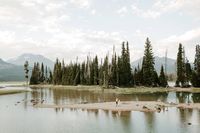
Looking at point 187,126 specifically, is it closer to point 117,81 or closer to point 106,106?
point 106,106

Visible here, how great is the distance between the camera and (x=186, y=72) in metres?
139

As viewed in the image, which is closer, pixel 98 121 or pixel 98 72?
pixel 98 121

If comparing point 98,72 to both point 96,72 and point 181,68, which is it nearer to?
point 96,72

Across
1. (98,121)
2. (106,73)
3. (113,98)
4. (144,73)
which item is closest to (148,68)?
(144,73)

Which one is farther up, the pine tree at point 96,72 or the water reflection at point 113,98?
the pine tree at point 96,72

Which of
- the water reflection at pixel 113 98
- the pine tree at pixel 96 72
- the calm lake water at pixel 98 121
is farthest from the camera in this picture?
the pine tree at pixel 96 72

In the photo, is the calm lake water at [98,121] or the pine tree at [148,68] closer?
the calm lake water at [98,121]

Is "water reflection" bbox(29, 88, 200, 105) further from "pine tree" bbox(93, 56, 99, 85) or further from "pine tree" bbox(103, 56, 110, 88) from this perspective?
"pine tree" bbox(93, 56, 99, 85)

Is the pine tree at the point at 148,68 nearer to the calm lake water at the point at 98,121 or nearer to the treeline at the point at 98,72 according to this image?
the treeline at the point at 98,72

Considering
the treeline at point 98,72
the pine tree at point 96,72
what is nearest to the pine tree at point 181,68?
the treeline at point 98,72

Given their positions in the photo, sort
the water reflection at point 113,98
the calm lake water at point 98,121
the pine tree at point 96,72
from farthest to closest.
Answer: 1. the pine tree at point 96,72
2. the water reflection at point 113,98
3. the calm lake water at point 98,121

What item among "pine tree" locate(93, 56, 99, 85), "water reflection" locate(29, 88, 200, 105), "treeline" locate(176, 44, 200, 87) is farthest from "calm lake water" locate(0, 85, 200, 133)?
"pine tree" locate(93, 56, 99, 85)

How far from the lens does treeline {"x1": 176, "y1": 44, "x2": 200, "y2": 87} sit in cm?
12950

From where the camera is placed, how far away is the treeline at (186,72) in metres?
130
